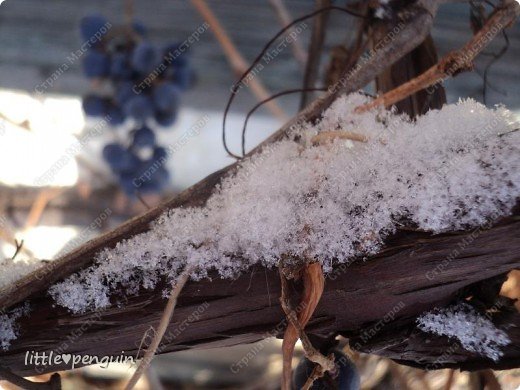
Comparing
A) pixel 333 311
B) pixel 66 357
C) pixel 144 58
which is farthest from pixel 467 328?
pixel 144 58

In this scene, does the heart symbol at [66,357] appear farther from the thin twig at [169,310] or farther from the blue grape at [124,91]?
the blue grape at [124,91]

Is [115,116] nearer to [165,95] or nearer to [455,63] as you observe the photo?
[165,95]

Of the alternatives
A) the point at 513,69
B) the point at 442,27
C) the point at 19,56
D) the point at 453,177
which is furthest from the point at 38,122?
the point at 453,177

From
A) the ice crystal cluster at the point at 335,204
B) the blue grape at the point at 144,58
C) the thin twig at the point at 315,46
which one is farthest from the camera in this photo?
the blue grape at the point at 144,58

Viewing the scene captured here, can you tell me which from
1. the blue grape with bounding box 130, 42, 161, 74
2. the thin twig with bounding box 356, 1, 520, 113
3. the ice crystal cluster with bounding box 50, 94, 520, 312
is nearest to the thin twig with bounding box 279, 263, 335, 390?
the ice crystal cluster with bounding box 50, 94, 520, 312

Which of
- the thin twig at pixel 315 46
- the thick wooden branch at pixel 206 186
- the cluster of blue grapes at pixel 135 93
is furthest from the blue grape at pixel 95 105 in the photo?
the thick wooden branch at pixel 206 186

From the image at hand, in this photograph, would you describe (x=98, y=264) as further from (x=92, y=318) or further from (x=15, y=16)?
(x=15, y=16)
